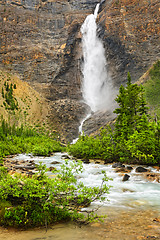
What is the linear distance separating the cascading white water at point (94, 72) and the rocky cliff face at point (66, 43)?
2.53 meters

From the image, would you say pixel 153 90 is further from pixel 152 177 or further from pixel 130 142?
pixel 152 177

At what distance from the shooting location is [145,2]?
72.8 meters

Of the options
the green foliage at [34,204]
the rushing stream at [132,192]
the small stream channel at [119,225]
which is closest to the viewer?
the small stream channel at [119,225]

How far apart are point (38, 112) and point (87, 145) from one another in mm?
44985

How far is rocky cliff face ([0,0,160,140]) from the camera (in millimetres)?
66125

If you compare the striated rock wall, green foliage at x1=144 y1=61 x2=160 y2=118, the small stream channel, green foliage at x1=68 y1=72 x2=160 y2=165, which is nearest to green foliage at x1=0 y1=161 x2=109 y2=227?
the small stream channel

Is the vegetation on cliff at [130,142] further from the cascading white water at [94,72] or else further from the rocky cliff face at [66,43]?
the cascading white water at [94,72]

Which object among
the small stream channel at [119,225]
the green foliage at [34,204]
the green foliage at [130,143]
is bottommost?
the small stream channel at [119,225]

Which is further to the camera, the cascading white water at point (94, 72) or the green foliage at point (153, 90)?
the cascading white water at point (94, 72)

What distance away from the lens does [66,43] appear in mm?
86000

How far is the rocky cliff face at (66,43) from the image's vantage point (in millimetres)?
66125

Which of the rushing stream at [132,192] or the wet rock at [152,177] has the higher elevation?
the wet rock at [152,177]

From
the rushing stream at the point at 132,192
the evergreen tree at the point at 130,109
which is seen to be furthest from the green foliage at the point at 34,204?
the evergreen tree at the point at 130,109

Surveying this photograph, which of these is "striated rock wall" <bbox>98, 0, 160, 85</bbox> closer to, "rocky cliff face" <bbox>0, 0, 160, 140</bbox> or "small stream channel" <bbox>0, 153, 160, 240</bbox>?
"rocky cliff face" <bbox>0, 0, 160, 140</bbox>
